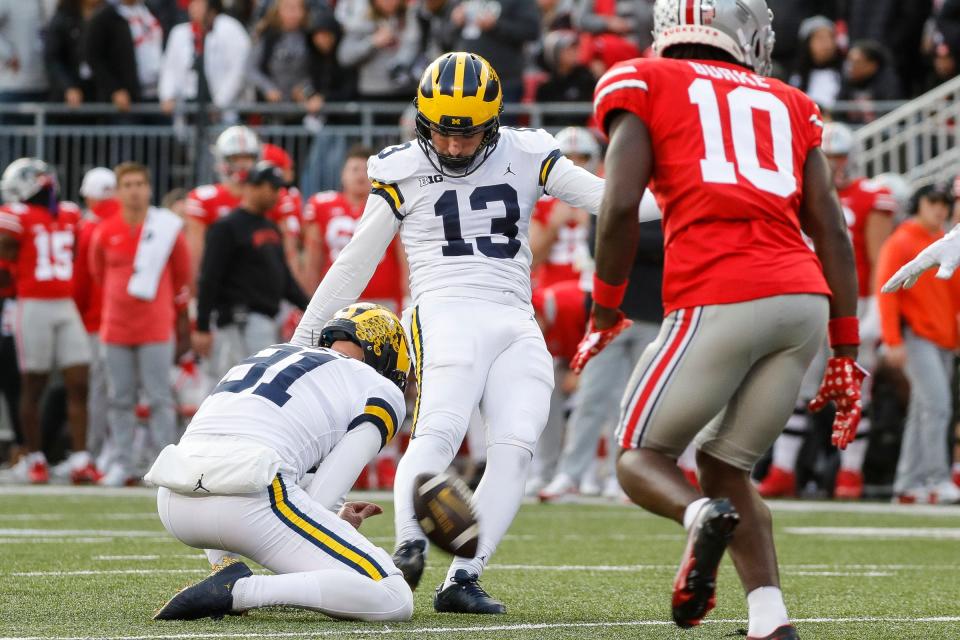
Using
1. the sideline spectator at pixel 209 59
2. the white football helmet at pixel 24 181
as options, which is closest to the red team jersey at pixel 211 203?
the white football helmet at pixel 24 181

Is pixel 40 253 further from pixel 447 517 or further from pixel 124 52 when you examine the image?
pixel 447 517

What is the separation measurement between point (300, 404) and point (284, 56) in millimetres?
10192

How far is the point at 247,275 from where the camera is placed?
11328 millimetres

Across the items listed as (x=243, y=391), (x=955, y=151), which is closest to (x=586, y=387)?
(x=955, y=151)

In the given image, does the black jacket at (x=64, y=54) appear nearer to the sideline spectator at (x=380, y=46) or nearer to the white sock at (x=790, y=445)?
the sideline spectator at (x=380, y=46)

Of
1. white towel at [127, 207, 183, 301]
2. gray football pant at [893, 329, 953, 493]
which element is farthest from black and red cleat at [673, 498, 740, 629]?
white towel at [127, 207, 183, 301]

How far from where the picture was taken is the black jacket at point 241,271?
1123 cm

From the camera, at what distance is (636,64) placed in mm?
4289

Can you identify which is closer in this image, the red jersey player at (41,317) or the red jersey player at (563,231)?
the red jersey player at (563,231)

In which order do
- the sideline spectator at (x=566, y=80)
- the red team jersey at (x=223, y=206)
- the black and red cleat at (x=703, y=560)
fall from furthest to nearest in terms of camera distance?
the sideline spectator at (x=566, y=80), the red team jersey at (x=223, y=206), the black and red cleat at (x=703, y=560)

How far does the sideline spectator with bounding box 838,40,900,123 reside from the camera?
13.7 metres

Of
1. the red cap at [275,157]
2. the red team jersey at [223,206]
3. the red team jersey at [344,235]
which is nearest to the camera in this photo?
the red team jersey at [344,235]

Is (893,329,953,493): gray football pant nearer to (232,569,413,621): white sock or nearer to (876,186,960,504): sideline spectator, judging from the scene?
(876,186,960,504): sideline spectator

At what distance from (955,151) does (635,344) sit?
159 inches
